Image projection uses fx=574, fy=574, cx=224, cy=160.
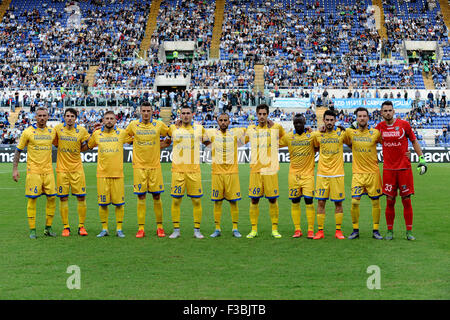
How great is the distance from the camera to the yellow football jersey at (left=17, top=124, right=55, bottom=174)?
33.1 ft

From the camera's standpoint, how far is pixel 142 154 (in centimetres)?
1005

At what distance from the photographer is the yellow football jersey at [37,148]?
10.1 metres

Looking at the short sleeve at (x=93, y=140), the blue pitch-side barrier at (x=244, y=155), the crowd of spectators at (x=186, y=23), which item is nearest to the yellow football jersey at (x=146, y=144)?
the short sleeve at (x=93, y=140)

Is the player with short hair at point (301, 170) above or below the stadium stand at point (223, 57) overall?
below

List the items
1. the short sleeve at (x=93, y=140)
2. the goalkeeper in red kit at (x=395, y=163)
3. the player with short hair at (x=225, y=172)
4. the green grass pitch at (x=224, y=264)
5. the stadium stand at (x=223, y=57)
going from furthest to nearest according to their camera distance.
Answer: the stadium stand at (x=223, y=57) → the short sleeve at (x=93, y=140) → the player with short hair at (x=225, y=172) → the goalkeeper in red kit at (x=395, y=163) → the green grass pitch at (x=224, y=264)

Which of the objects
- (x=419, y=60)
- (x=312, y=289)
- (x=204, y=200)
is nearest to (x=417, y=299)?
(x=312, y=289)

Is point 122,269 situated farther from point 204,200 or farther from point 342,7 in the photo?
point 342,7

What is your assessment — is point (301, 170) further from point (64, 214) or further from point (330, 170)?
point (64, 214)

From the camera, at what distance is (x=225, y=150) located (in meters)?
10.0

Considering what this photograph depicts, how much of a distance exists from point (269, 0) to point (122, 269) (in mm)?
47781

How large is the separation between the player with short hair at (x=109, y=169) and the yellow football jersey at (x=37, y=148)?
78 cm

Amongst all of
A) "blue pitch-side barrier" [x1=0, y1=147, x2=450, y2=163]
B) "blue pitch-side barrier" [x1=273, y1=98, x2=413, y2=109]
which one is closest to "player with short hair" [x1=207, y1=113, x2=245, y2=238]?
"blue pitch-side barrier" [x1=0, y1=147, x2=450, y2=163]

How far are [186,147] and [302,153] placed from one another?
2.02 metres

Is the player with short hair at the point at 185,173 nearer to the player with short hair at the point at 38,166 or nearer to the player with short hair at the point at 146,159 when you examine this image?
the player with short hair at the point at 146,159
